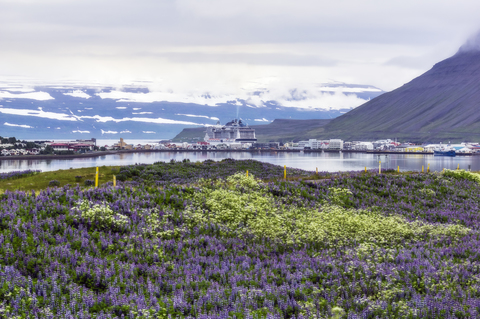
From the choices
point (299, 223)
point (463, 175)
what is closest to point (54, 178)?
point (299, 223)

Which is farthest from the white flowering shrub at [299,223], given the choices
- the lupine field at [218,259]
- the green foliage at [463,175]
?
the green foliage at [463,175]

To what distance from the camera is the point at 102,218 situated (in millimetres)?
14992

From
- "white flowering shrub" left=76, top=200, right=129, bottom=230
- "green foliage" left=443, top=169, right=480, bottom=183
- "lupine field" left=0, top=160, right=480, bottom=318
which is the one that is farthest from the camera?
"green foliage" left=443, top=169, right=480, bottom=183

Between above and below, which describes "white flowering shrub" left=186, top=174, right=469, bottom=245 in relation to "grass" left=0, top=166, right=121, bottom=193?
below

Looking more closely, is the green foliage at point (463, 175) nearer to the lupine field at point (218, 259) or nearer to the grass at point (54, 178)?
the lupine field at point (218, 259)

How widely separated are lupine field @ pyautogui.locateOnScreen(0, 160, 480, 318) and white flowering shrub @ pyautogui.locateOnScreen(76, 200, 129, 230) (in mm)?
45

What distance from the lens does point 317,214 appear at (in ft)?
64.9

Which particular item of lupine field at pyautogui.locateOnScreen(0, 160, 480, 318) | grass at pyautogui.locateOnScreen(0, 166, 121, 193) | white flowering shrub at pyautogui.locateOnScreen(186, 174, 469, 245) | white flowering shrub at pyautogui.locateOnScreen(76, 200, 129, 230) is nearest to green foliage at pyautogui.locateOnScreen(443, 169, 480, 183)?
lupine field at pyautogui.locateOnScreen(0, 160, 480, 318)

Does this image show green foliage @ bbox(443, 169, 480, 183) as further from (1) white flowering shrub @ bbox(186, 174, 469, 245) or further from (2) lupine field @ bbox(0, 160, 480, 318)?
(1) white flowering shrub @ bbox(186, 174, 469, 245)

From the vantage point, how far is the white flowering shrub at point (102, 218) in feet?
49.2

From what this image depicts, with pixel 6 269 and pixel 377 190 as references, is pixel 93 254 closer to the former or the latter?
pixel 6 269

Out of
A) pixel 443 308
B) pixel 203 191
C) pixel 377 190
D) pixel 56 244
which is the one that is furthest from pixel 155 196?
pixel 377 190

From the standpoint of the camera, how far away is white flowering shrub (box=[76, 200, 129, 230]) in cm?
1498

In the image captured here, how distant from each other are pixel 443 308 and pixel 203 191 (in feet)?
43.3
